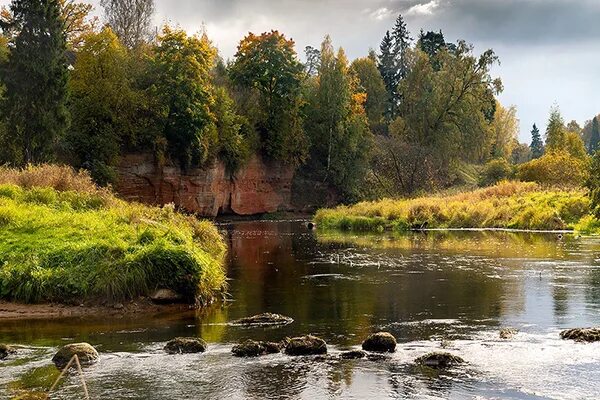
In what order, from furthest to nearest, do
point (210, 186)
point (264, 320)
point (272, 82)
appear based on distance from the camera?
point (272, 82) → point (210, 186) → point (264, 320)

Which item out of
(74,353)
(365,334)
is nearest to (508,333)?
(365,334)

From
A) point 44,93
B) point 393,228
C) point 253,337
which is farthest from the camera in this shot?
point 393,228

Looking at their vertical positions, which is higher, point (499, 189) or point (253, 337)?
point (499, 189)

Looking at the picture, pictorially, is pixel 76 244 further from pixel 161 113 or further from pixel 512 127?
pixel 512 127

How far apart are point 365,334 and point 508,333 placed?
310 centimetres

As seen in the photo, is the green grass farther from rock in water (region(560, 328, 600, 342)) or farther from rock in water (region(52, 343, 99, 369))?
rock in water (region(560, 328, 600, 342))

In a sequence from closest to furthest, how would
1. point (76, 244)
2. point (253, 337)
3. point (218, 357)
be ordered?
point (218, 357) → point (253, 337) → point (76, 244)

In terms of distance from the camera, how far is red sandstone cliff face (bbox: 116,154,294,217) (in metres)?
61.3

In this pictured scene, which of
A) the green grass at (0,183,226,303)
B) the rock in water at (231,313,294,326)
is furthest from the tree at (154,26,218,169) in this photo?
the rock in water at (231,313,294,326)

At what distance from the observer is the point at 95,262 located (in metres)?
18.3

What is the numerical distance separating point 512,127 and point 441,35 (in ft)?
86.1

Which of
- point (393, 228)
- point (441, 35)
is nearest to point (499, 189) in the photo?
point (393, 228)

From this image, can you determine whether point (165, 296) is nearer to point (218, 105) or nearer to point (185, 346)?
point (185, 346)

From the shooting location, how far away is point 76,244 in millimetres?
19484
